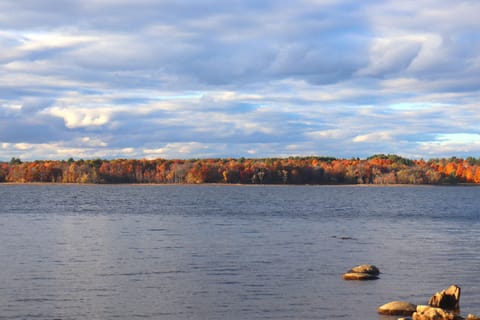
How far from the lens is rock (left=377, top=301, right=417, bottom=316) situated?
76.5ft

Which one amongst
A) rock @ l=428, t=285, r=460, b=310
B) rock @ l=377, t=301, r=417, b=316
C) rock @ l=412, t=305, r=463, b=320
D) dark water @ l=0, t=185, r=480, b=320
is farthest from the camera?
dark water @ l=0, t=185, r=480, b=320

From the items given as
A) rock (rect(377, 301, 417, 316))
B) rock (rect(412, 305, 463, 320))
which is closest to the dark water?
rock (rect(377, 301, 417, 316))

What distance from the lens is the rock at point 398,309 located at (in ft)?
76.5

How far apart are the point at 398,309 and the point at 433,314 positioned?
169 centimetres

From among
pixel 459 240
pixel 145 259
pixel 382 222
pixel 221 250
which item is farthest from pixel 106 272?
pixel 382 222

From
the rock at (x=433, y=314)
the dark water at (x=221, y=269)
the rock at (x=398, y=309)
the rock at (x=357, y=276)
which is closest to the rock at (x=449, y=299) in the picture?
the dark water at (x=221, y=269)

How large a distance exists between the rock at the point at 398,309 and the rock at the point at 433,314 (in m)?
0.92

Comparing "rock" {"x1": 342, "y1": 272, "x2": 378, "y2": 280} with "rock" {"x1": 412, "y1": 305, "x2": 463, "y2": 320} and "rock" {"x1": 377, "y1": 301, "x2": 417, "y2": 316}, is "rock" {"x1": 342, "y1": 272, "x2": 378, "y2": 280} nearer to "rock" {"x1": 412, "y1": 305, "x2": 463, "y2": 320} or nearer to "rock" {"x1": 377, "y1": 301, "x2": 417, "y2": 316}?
"rock" {"x1": 377, "y1": 301, "x2": 417, "y2": 316}

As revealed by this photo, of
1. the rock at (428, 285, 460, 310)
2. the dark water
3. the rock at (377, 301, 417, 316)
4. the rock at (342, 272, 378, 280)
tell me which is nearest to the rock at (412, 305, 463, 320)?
the rock at (377, 301, 417, 316)

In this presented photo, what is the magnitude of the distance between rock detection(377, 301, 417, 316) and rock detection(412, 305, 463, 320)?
0.92m

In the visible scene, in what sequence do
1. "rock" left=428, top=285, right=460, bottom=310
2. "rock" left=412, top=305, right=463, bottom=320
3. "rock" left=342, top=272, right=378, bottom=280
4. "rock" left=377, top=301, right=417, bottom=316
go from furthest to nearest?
"rock" left=342, top=272, right=378, bottom=280, "rock" left=428, top=285, right=460, bottom=310, "rock" left=377, top=301, right=417, bottom=316, "rock" left=412, top=305, right=463, bottom=320

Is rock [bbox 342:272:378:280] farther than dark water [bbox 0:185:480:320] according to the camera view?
Yes

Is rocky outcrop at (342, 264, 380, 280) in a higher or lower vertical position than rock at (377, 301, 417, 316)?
higher

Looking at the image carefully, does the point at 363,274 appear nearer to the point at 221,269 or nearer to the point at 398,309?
the point at 221,269
